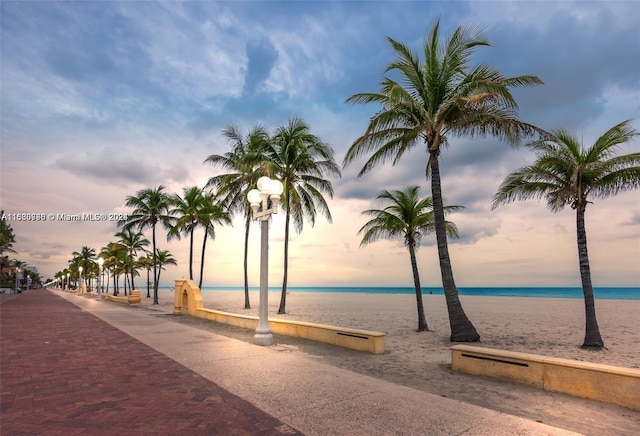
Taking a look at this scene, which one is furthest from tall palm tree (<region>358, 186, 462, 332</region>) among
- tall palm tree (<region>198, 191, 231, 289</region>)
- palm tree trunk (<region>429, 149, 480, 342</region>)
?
tall palm tree (<region>198, 191, 231, 289</region>)

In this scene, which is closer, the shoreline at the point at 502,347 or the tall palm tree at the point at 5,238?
the shoreline at the point at 502,347

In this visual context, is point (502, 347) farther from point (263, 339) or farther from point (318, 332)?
point (263, 339)

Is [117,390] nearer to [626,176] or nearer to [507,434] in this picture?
[507,434]

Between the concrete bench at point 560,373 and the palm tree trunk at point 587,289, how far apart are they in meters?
7.49

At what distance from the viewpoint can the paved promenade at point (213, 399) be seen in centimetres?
441

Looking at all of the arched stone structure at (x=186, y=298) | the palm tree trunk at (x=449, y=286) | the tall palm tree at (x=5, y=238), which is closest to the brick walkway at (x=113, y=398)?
the palm tree trunk at (x=449, y=286)

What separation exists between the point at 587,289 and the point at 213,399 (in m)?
13.1

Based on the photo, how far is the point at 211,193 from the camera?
34.8m

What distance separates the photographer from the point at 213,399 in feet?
17.8

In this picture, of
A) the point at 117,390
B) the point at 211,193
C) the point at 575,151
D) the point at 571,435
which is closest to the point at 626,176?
the point at 575,151

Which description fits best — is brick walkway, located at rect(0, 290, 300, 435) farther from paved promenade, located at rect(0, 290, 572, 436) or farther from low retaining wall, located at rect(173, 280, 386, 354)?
low retaining wall, located at rect(173, 280, 386, 354)

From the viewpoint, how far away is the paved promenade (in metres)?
4.41

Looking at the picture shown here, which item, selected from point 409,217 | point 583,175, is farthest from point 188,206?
point 583,175

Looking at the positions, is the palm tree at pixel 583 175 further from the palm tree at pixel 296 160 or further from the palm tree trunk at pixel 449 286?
the palm tree at pixel 296 160
